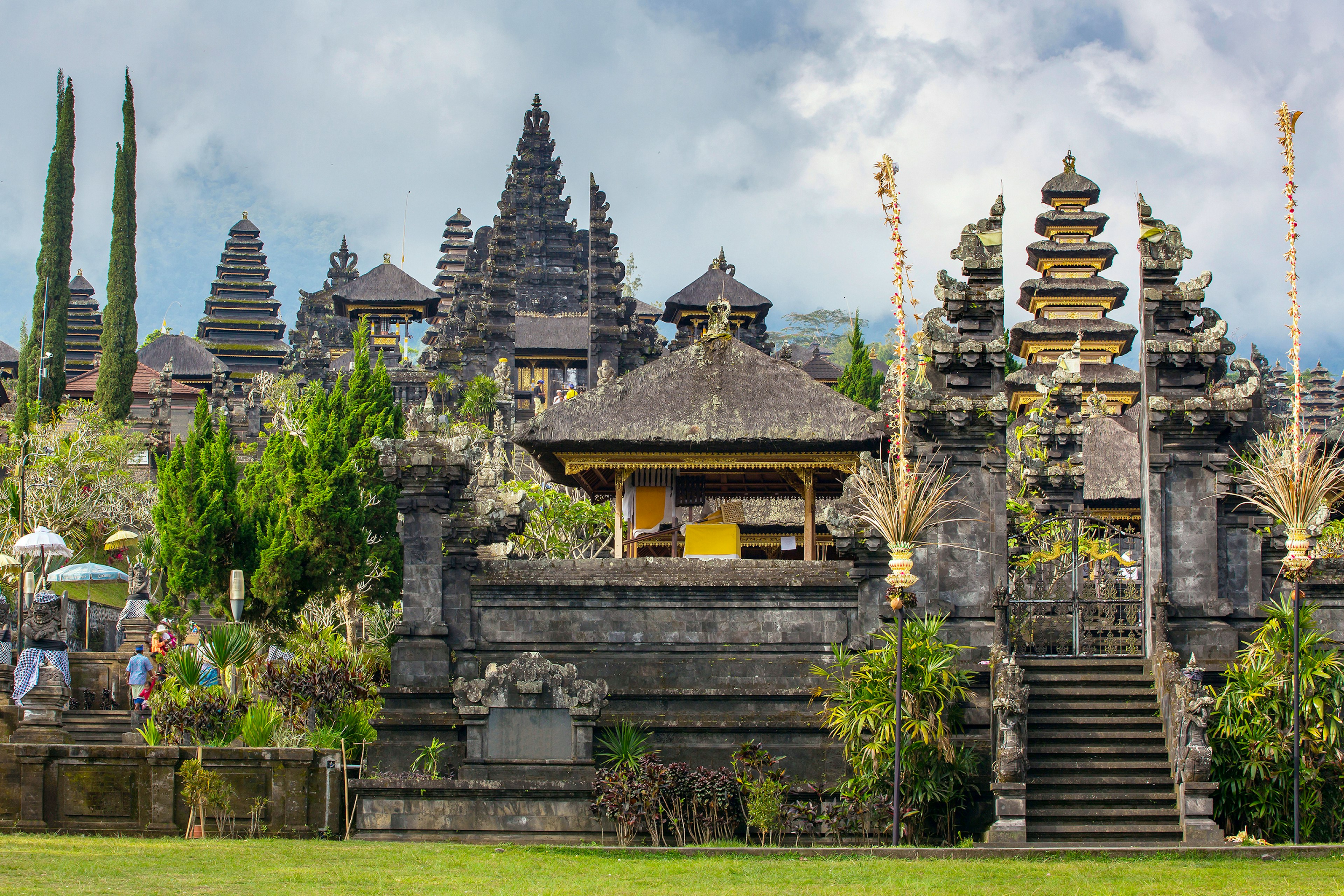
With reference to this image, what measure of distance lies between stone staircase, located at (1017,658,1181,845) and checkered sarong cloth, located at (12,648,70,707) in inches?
512

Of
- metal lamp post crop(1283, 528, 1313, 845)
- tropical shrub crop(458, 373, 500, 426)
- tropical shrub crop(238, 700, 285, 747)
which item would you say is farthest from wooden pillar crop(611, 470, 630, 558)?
tropical shrub crop(458, 373, 500, 426)

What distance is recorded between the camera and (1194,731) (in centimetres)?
Answer: 1612

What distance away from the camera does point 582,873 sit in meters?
13.9

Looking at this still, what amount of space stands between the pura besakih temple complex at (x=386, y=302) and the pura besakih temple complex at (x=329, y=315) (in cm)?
176

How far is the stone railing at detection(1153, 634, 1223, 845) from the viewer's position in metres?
15.8

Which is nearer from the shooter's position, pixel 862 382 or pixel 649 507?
pixel 649 507

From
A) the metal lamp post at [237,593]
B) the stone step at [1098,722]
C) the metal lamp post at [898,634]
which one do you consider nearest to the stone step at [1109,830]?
the metal lamp post at [898,634]

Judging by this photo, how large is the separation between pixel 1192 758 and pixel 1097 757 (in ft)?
4.23

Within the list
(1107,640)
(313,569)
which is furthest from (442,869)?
(313,569)

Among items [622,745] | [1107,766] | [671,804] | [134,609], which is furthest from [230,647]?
[134,609]

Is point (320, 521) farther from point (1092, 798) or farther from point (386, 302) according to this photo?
point (386, 302)

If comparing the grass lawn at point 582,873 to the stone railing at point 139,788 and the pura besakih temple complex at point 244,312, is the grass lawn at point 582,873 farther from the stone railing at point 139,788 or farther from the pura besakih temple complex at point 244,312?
the pura besakih temple complex at point 244,312

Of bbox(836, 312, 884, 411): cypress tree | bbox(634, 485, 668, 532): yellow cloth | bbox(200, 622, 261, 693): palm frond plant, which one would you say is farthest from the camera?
bbox(836, 312, 884, 411): cypress tree

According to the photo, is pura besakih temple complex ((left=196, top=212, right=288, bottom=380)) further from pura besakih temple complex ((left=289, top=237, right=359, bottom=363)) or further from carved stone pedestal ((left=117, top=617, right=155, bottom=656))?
carved stone pedestal ((left=117, top=617, right=155, bottom=656))
